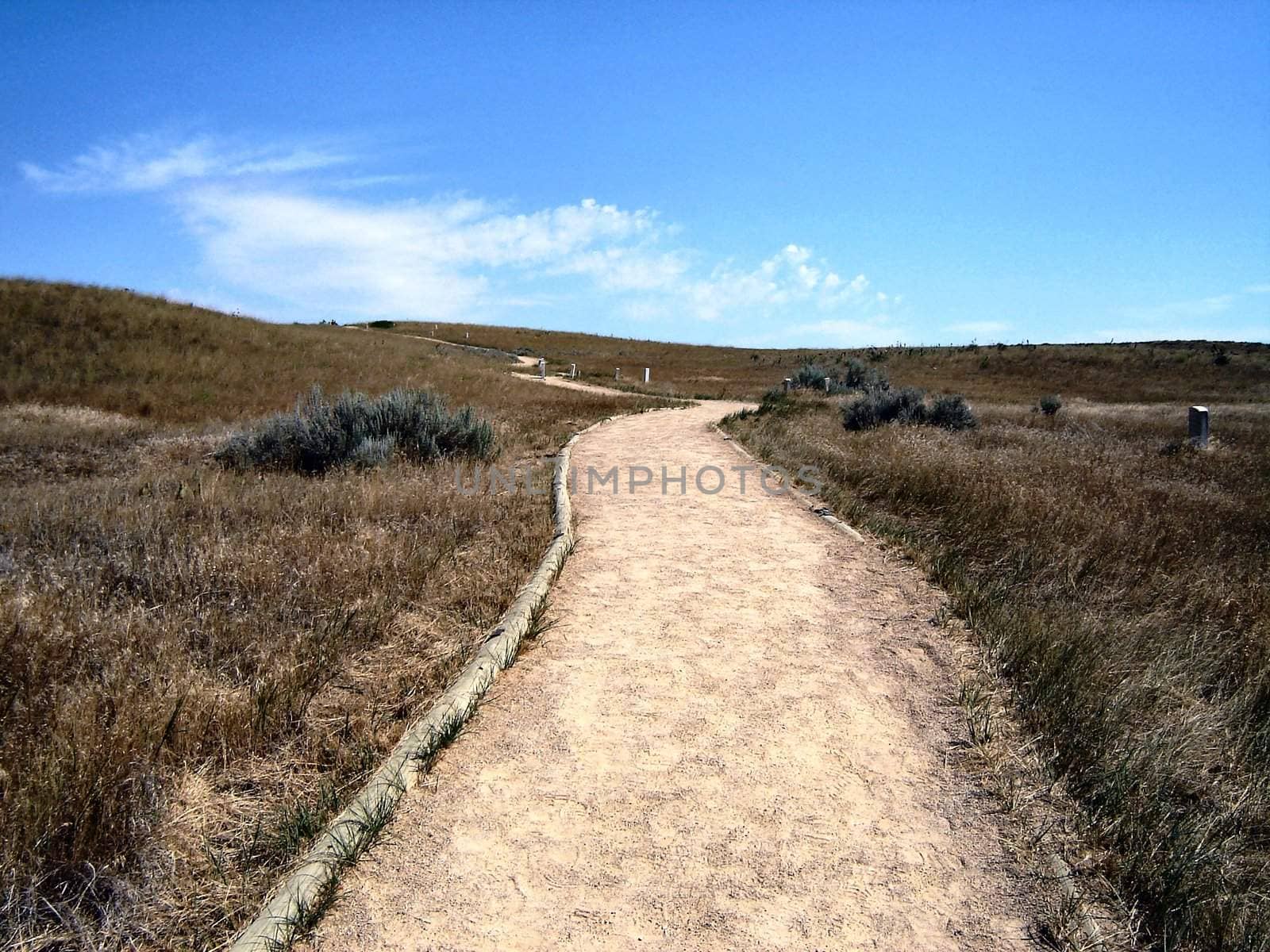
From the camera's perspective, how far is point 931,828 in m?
2.93

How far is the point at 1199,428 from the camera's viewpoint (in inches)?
595

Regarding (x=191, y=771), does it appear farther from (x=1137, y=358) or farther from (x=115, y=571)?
(x=1137, y=358)

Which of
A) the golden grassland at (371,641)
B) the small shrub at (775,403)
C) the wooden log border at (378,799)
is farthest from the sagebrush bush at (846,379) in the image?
the wooden log border at (378,799)

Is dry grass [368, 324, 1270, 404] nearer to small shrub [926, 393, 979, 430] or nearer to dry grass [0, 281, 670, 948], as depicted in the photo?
small shrub [926, 393, 979, 430]

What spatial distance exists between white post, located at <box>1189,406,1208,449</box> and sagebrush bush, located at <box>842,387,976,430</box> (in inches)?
170

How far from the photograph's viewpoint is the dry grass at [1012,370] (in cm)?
3666

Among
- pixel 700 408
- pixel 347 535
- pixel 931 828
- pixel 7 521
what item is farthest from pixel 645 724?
pixel 700 408

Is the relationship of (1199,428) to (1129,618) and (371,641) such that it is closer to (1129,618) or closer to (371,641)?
(1129,618)

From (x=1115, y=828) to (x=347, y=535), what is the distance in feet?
18.1

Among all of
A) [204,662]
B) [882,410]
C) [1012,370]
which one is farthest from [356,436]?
[1012,370]

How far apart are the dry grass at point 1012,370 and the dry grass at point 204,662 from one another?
22.5 metres

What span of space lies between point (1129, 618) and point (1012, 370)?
Result: 4642 centimetres

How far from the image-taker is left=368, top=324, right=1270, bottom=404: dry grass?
36.7 m

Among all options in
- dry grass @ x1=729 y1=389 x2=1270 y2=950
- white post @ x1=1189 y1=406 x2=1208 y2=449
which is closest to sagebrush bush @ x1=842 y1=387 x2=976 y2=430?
dry grass @ x1=729 y1=389 x2=1270 y2=950
